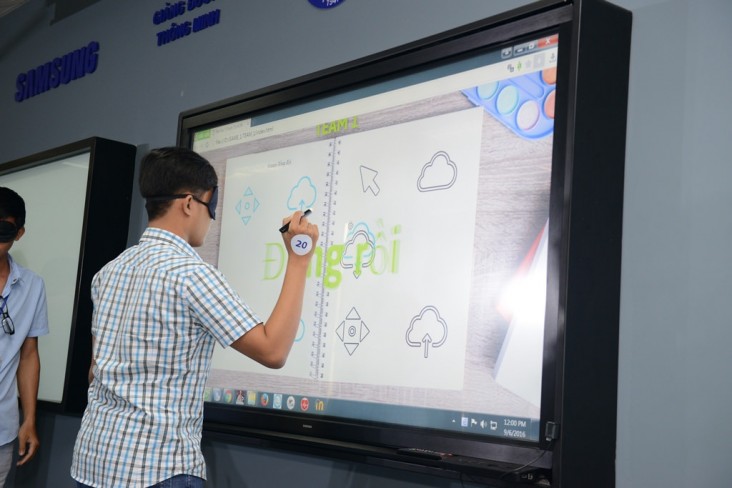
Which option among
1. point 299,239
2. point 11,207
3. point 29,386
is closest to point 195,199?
point 299,239

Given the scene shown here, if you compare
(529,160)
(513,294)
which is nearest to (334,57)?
(529,160)

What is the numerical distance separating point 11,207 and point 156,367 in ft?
5.12

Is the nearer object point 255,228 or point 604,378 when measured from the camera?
point 604,378

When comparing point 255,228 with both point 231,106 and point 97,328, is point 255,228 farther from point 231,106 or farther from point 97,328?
point 97,328

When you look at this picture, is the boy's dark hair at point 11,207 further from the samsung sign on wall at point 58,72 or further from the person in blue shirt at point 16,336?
the samsung sign on wall at point 58,72

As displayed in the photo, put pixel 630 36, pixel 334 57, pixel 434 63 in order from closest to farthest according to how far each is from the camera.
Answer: pixel 630 36
pixel 434 63
pixel 334 57

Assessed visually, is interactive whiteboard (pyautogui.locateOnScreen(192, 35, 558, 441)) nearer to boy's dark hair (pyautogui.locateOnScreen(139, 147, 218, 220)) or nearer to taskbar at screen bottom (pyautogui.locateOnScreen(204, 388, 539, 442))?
taskbar at screen bottom (pyautogui.locateOnScreen(204, 388, 539, 442))

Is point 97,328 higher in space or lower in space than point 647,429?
higher

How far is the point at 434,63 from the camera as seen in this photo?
198 cm

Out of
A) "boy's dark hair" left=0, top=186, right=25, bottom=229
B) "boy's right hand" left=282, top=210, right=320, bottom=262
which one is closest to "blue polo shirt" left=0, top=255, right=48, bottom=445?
"boy's dark hair" left=0, top=186, right=25, bottom=229

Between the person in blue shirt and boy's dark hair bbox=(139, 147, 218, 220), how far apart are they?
4.19ft

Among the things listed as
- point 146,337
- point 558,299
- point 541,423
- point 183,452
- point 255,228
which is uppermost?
point 255,228

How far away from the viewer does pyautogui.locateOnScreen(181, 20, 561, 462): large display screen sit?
5.58 feet

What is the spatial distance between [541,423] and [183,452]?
0.70m
